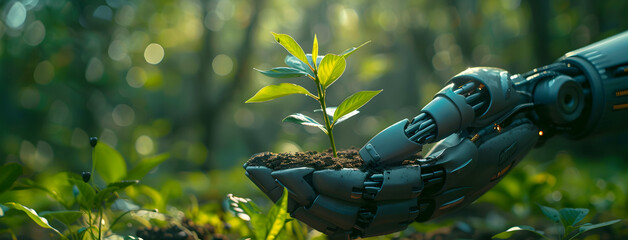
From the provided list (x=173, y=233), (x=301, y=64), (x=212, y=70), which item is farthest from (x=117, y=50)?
(x=301, y=64)

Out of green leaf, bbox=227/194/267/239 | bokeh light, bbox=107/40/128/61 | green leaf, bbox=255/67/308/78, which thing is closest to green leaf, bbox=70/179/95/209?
green leaf, bbox=227/194/267/239

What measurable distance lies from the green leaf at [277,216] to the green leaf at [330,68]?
0.72 ft

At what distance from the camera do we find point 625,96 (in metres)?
0.84

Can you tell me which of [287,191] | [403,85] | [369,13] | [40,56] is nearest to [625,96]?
[287,191]

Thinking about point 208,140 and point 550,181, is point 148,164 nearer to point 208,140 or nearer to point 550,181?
point 550,181

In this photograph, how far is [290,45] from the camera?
27.8 inches

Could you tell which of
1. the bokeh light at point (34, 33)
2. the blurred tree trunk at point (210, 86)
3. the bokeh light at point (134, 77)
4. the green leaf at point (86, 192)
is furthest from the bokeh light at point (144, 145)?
the green leaf at point (86, 192)

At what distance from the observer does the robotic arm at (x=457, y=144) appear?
24.8 inches

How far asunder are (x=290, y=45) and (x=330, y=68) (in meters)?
0.08

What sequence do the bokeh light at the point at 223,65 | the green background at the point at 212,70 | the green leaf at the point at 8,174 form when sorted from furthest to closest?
the bokeh light at the point at 223,65, the green background at the point at 212,70, the green leaf at the point at 8,174

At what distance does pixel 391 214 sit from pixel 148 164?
553 millimetres

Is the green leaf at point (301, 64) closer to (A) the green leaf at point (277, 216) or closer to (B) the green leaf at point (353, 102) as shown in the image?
(B) the green leaf at point (353, 102)

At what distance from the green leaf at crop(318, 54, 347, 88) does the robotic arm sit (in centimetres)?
13

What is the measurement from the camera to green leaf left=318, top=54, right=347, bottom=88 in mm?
675
